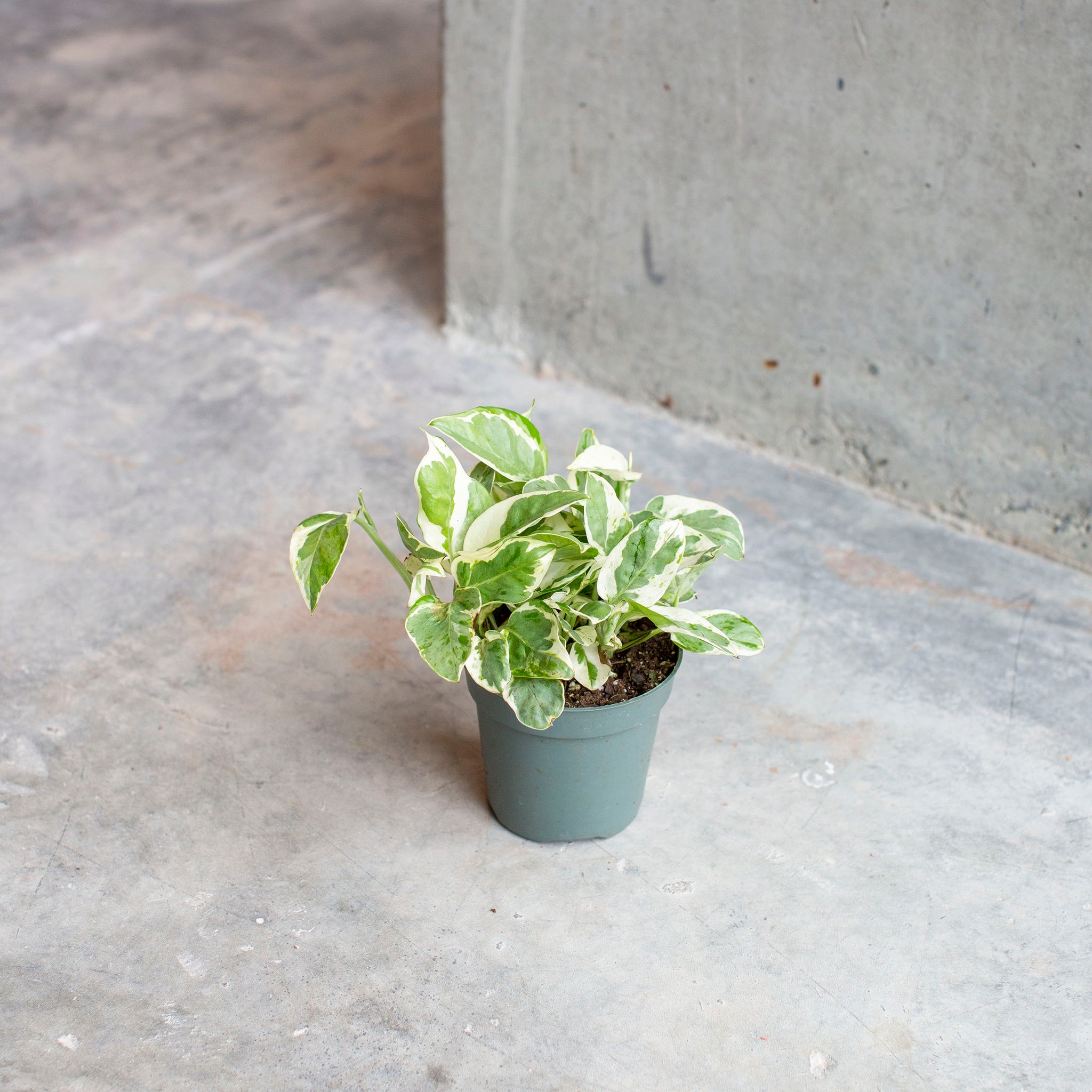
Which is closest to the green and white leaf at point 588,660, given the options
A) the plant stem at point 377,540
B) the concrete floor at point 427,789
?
the plant stem at point 377,540

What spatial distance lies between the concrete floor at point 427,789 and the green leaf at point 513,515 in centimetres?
51

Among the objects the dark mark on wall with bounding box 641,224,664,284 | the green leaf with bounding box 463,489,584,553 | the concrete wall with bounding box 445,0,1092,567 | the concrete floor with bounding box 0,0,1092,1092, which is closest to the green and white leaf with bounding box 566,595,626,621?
the green leaf with bounding box 463,489,584,553

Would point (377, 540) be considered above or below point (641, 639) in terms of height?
above

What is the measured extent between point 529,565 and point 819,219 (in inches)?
48.9

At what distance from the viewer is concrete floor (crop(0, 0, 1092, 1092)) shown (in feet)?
→ 4.38

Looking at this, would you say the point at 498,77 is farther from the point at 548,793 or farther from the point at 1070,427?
the point at 548,793

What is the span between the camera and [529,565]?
1265 mm

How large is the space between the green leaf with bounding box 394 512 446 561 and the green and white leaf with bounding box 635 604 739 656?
26 centimetres

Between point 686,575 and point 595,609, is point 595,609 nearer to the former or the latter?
point 595,609

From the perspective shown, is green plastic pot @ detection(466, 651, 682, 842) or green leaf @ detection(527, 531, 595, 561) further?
green plastic pot @ detection(466, 651, 682, 842)

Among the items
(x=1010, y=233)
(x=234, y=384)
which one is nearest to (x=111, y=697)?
(x=234, y=384)

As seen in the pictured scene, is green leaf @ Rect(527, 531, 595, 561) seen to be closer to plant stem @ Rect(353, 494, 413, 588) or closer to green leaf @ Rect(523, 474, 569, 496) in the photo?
green leaf @ Rect(523, 474, 569, 496)

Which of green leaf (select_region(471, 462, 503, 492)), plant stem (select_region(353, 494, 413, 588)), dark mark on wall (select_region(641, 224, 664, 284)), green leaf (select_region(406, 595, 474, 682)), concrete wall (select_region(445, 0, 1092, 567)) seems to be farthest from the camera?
dark mark on wall (select_region(641, 224, 664, 284))

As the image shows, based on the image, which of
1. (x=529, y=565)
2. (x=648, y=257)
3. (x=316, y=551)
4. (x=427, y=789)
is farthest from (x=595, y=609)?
(x=648, y=257)
